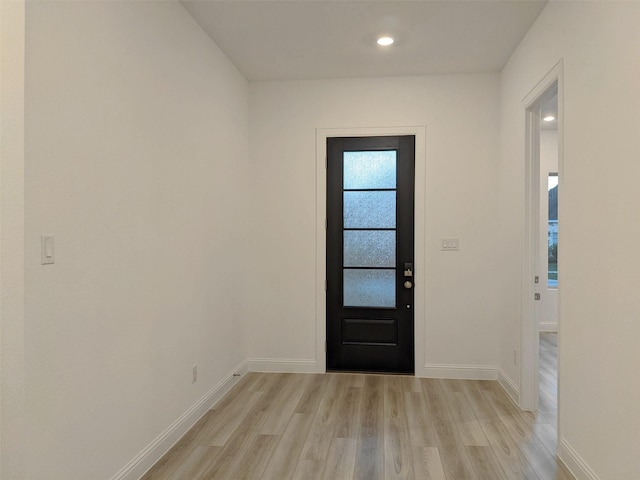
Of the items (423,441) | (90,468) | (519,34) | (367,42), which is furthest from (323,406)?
(519,34)

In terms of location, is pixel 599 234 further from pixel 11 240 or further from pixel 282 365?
pixel 282 365

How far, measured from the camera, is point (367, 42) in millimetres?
3623

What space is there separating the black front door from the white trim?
5 cm

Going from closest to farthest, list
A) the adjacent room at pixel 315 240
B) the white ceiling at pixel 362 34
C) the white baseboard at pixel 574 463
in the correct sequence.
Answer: the adjacent room at pixel 315 240
the white baseboard at pixel 574 463
the white ceiling at pixel 362 34

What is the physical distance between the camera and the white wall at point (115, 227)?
1801mm

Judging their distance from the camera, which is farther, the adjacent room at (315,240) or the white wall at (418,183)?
the white wall at (418,183)

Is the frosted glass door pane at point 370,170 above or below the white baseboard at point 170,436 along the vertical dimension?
above

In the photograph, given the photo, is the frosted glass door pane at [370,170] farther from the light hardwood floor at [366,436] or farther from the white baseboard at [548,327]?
the white baseboard at [548,327]

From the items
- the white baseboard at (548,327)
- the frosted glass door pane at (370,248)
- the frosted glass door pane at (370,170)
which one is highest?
the frosted glass door pane at (370,170)

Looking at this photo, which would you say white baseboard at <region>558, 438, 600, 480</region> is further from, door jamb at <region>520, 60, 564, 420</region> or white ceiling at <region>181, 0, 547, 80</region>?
white ceiling at <region>181, 0, 547, 80</region>

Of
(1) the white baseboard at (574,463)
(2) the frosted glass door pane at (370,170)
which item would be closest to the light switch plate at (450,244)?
(2) the frosted glass door pane at (370,170)

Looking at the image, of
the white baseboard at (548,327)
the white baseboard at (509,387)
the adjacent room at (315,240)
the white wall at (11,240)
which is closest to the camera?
the white wall at (11,240)

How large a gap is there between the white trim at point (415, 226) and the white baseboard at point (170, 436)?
1.05 metres

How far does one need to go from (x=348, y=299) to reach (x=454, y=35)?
2.45 meters
